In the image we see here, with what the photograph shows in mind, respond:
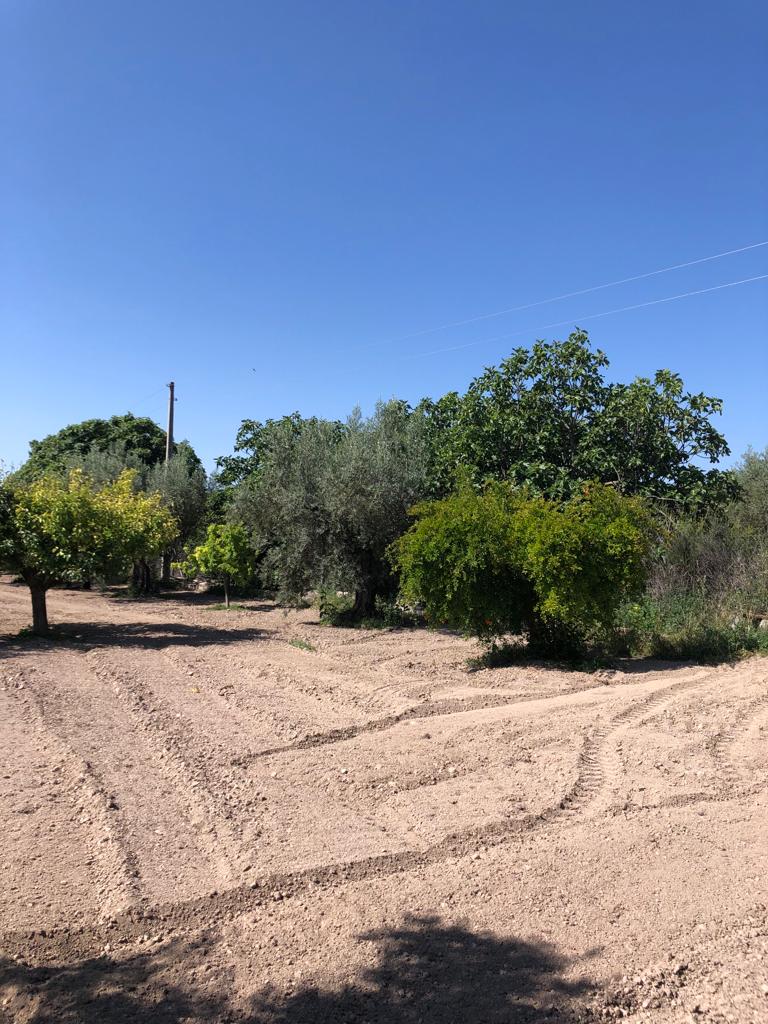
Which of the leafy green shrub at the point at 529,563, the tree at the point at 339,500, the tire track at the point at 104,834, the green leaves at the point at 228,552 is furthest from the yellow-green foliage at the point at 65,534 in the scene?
the tire track at the point at 104,834

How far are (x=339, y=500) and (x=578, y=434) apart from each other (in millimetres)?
5289

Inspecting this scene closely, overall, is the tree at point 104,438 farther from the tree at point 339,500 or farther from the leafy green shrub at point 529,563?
the leafy green shrub at point 529,563

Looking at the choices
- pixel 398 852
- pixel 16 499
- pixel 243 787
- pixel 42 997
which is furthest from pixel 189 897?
pixel 16 499

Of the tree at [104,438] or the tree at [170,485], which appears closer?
the tree at [170,485]

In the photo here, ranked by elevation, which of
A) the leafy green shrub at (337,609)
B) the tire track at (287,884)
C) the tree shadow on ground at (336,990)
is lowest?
the tree shadow on ground at (336,990)

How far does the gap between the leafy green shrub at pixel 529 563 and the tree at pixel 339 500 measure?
4506 mm

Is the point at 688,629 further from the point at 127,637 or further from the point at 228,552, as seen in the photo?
the point at 228,552

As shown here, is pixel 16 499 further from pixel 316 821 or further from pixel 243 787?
pixel 316 821

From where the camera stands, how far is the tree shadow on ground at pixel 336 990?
3.18 m

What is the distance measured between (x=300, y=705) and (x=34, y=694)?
3.41 meters

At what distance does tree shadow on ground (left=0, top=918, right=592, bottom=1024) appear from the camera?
3178 millimetres

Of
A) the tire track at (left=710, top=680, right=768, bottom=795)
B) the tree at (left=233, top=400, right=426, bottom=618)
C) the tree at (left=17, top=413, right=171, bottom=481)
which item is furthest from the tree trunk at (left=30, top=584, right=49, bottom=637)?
the tree at (left=17, top=413, right=171, bottom=481)

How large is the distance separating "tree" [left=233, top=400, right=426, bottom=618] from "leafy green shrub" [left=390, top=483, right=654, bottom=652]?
14.8 feet

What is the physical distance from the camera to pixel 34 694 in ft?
30.5
